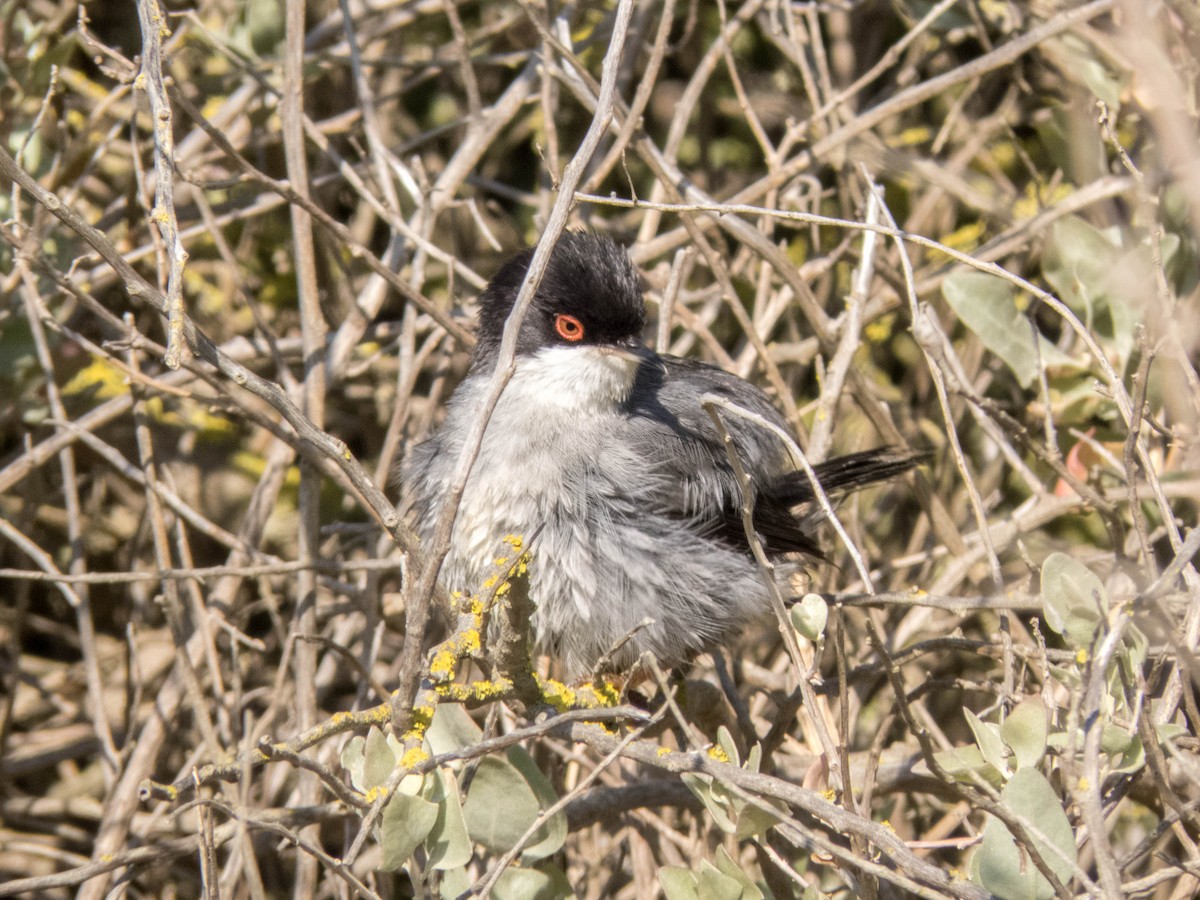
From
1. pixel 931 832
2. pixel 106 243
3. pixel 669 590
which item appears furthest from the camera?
pixel 931 832

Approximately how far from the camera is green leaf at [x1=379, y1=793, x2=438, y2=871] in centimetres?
221

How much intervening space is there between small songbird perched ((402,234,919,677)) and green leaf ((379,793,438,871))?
943mm

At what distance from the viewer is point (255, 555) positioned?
363cm

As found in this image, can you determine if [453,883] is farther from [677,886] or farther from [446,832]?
[677,886]

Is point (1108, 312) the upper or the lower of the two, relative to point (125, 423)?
upper

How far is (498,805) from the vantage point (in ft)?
8.28

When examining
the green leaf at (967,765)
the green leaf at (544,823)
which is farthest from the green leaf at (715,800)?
the green leaf at (967,765)

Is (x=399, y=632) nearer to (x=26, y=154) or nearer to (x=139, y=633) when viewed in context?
(x=139, y=633)

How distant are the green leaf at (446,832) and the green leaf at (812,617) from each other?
72 cm

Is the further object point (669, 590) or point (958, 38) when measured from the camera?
point (958, 38)

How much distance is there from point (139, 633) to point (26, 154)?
1571mm

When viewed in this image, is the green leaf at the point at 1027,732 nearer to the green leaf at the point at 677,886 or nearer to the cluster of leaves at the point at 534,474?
the cluster of leaves at the point at 534,474

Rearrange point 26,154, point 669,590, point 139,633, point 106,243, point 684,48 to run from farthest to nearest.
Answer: point 684,48
point 139,633
point 26,154
point 669,590
point 106,243

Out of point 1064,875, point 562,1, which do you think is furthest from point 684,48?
point 1064,875
